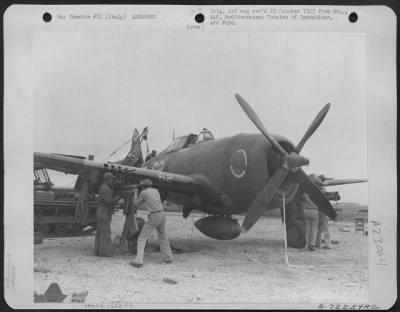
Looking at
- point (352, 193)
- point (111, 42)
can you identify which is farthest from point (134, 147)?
point (352, 193)

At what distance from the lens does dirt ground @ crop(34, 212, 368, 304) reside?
124 inches

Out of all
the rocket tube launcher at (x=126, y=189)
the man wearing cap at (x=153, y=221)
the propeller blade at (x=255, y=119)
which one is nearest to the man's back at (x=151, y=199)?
the man wearing cap at (x=153, y=221)

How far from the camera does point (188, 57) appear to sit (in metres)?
3.30

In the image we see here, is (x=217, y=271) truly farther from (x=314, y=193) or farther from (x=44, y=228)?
(x=44, y=228)

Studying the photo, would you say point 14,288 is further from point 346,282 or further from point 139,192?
point 346,282

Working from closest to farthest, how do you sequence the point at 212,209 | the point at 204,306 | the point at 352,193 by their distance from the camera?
1. the point at 204,306
2. the point at 352,193
3. the point at 212,209

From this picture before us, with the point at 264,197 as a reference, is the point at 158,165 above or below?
above

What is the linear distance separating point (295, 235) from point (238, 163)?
34.6 inches

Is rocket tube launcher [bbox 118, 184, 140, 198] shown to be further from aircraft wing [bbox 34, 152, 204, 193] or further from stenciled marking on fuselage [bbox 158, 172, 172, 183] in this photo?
stenciled marking on fuselage [bbox 158, 172, 172, 183]

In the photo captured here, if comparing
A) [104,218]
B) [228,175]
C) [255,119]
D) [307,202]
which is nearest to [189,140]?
[228,175]

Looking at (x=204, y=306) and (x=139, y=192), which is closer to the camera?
(x=204, y=306)

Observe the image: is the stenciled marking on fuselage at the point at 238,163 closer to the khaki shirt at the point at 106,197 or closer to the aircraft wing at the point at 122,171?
the aircraft wing at the point at 122,171

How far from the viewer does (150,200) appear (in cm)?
338

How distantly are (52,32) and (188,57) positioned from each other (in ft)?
3.76
